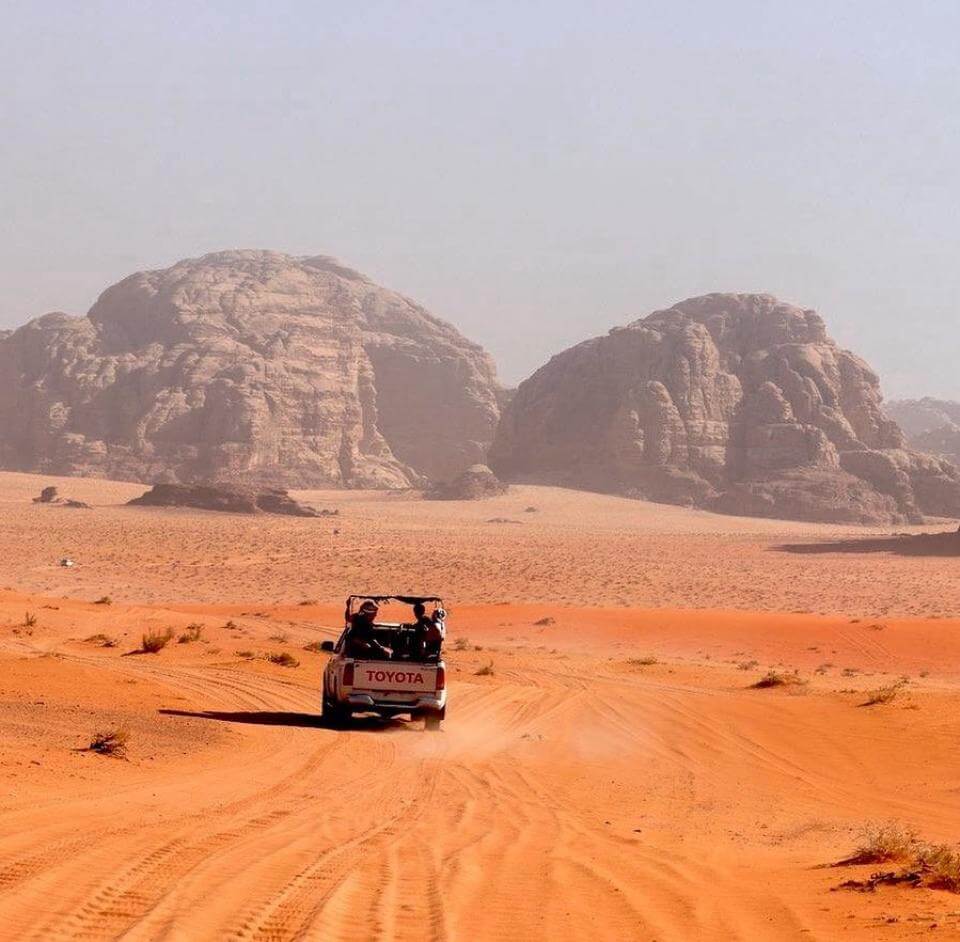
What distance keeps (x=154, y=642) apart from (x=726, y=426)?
96522 mm

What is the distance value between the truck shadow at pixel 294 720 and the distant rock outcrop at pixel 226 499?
200 ft

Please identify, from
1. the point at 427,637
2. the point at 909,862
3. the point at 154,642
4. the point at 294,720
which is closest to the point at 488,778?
the point at 427,637

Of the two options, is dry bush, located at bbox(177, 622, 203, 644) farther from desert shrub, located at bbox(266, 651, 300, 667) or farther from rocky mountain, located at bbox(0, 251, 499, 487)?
rocky mountain, located at bbox(0, 251, 499, 487)

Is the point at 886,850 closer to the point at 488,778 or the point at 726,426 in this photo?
the point at 488,778

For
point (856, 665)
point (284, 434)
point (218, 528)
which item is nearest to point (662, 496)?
point (284, 434)

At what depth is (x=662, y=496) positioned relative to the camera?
10838 centimetres

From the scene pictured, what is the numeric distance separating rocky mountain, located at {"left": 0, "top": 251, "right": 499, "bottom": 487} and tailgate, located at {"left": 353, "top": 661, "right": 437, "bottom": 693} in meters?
102

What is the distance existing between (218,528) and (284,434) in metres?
62.1

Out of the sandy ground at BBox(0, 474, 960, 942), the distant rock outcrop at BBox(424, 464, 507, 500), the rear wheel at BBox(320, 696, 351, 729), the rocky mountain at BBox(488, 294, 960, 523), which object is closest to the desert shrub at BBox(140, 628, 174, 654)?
the sandy ground at BBox(0, 474, 960, 942)

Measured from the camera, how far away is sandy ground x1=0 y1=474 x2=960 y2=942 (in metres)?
6.60

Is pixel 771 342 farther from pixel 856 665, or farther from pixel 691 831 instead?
pixel 691 831

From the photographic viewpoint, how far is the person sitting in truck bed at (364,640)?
15.5 m

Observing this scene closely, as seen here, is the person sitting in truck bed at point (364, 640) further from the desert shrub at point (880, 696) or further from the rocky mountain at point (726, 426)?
the rocky mountain at point (726, 426)

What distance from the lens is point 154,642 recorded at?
23875 mm
